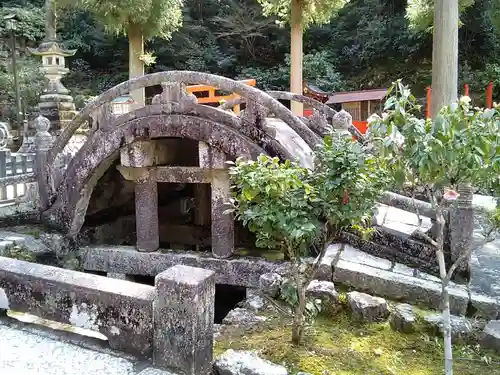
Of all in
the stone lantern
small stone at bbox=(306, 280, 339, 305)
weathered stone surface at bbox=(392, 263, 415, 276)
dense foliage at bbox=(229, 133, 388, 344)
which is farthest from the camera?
the stone lantern

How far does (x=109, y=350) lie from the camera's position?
3721 mm

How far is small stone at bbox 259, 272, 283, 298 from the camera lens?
5.22m

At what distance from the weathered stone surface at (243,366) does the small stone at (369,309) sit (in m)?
1.47

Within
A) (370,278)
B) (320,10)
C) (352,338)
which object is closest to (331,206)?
(352,338)

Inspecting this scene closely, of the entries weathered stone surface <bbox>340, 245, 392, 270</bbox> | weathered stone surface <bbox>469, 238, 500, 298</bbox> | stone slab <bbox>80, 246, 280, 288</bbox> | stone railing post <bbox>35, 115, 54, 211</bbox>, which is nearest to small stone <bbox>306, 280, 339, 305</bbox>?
weathered stone surface <bbox>340, 245, 392, 270</bbox>

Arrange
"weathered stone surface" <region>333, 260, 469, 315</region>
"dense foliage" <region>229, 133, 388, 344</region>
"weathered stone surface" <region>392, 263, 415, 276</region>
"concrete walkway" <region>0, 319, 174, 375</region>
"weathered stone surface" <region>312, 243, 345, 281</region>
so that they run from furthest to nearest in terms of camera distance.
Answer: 1. "weathered stone surface" <region>312, 243, 345, 281</region>
2. "weathered stone surface" <region>392, 263, 415, 276</region>
3. "weathered stone surface" <region>333, 260, 469, 315</region>
4. "dense foliage" <region>229, 133, 388, 344</region>
5. "concrete walkway" <region>0, 319, 174, 375</region>

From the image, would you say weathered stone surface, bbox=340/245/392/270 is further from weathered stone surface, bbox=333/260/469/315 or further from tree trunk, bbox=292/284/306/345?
tree trunk, bbox=292/284/306/345

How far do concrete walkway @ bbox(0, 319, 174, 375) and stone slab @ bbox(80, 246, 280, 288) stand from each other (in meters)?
2.74

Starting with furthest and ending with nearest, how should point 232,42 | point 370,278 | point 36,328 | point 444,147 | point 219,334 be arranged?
point 232,42 < point 370,278 < point 219,334 < point 36,328 < point 444,147

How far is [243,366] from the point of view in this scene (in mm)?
3355

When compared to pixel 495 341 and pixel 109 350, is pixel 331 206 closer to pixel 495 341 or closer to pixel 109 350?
pixel 495 341

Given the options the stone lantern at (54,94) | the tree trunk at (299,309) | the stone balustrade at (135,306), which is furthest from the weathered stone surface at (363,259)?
the stone lantern at (54,94)

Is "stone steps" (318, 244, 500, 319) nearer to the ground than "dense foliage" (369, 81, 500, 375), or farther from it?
nearer to the ground

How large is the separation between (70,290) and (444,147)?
10.3 ft
